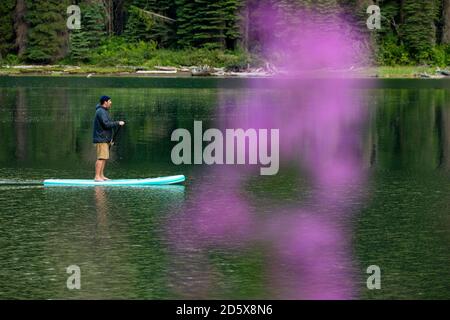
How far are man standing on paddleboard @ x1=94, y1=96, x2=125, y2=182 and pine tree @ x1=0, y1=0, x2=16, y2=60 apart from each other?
297 ft

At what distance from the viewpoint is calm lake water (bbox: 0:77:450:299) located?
55.7 ft

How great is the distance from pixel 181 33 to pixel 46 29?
13.5 m

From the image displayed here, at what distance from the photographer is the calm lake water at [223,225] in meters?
17.0

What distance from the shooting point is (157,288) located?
16656 millimetres

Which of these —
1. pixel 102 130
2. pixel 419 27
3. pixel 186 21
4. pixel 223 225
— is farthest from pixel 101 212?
pixel 419 27

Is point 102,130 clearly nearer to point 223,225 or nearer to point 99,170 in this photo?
point 99,170

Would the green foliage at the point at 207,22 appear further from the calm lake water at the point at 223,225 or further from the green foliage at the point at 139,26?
the calm lake water at the point at 223,225

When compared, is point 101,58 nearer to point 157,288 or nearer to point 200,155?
point 200,155

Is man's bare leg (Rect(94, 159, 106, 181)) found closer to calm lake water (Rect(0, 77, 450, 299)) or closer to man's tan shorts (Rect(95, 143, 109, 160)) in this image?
man's tan shorts (Rect(95, 143, 109, 160))

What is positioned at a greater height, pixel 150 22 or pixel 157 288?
pixel 150 22

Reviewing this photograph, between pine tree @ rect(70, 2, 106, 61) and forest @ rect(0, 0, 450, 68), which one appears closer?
forest @ rect(0, 0, 450, 68)

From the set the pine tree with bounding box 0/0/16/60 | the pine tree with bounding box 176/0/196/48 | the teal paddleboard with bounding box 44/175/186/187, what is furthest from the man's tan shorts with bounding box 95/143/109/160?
the pine tree with bounding box 0/0/16/60

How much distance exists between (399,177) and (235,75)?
79600 millimetres

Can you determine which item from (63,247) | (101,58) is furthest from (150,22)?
(63,247)
